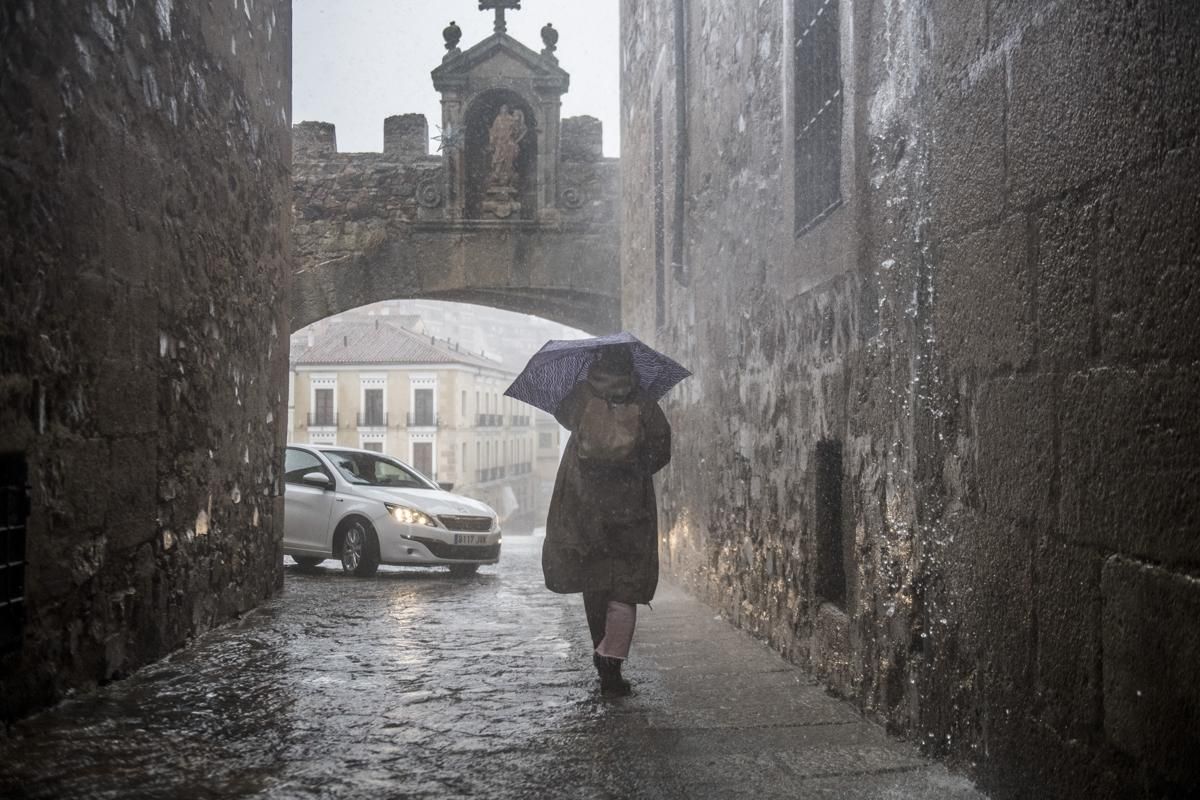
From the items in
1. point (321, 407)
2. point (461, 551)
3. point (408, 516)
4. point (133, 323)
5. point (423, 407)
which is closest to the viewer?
point (133, 323)

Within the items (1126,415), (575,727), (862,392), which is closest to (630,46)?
(862,392)

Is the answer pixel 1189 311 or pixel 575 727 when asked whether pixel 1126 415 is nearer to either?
→ pixel 1189 311

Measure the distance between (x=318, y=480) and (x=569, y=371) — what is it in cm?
653

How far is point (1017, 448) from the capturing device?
3.19m

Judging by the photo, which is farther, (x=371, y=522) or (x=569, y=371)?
(x=371, y=522)

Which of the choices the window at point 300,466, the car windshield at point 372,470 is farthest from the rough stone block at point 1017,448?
the window at point 300,466

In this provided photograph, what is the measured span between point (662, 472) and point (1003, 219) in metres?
7.42

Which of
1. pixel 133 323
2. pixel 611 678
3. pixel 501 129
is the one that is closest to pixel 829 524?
pixel 611 678

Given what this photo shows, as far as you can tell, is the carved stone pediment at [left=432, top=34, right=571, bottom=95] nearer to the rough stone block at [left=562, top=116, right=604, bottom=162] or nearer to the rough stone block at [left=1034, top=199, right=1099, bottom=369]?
the rough stone block at [left=562, top=116, right=604, bottom=162]

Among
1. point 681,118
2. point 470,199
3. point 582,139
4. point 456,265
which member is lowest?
point 456,265

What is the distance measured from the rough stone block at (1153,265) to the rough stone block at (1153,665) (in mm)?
475

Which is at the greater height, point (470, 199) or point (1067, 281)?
point (470, 199)

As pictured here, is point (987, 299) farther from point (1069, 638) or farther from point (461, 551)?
point (461, 551)

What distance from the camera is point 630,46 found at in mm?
12711
